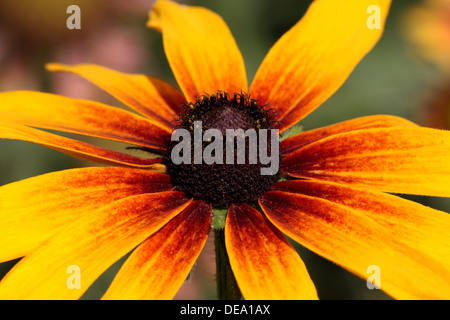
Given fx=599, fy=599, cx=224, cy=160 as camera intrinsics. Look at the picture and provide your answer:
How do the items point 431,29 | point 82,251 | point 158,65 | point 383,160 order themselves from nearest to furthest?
point 82,251
point 383,160
point 431,29
point 158,65

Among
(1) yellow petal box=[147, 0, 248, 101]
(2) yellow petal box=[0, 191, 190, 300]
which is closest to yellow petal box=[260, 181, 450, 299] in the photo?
(2) yellow petal box=[0, 191, 190, 300]

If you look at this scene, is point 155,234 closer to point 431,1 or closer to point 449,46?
point 449,46

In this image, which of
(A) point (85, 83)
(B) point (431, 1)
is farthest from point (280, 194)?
(B) point (431, 1)

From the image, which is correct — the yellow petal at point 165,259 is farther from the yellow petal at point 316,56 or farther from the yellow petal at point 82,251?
the yellow petal at point 316,56

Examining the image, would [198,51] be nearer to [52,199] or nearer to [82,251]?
[52,199]

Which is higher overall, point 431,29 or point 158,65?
point 431,29

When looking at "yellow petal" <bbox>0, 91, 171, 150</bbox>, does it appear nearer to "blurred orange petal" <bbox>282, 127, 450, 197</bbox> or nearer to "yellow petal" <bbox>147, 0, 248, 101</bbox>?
"yellow petal" <bbox>147, 0, 248, 101</bbox>

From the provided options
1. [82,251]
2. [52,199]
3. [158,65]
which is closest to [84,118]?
[52,199]
